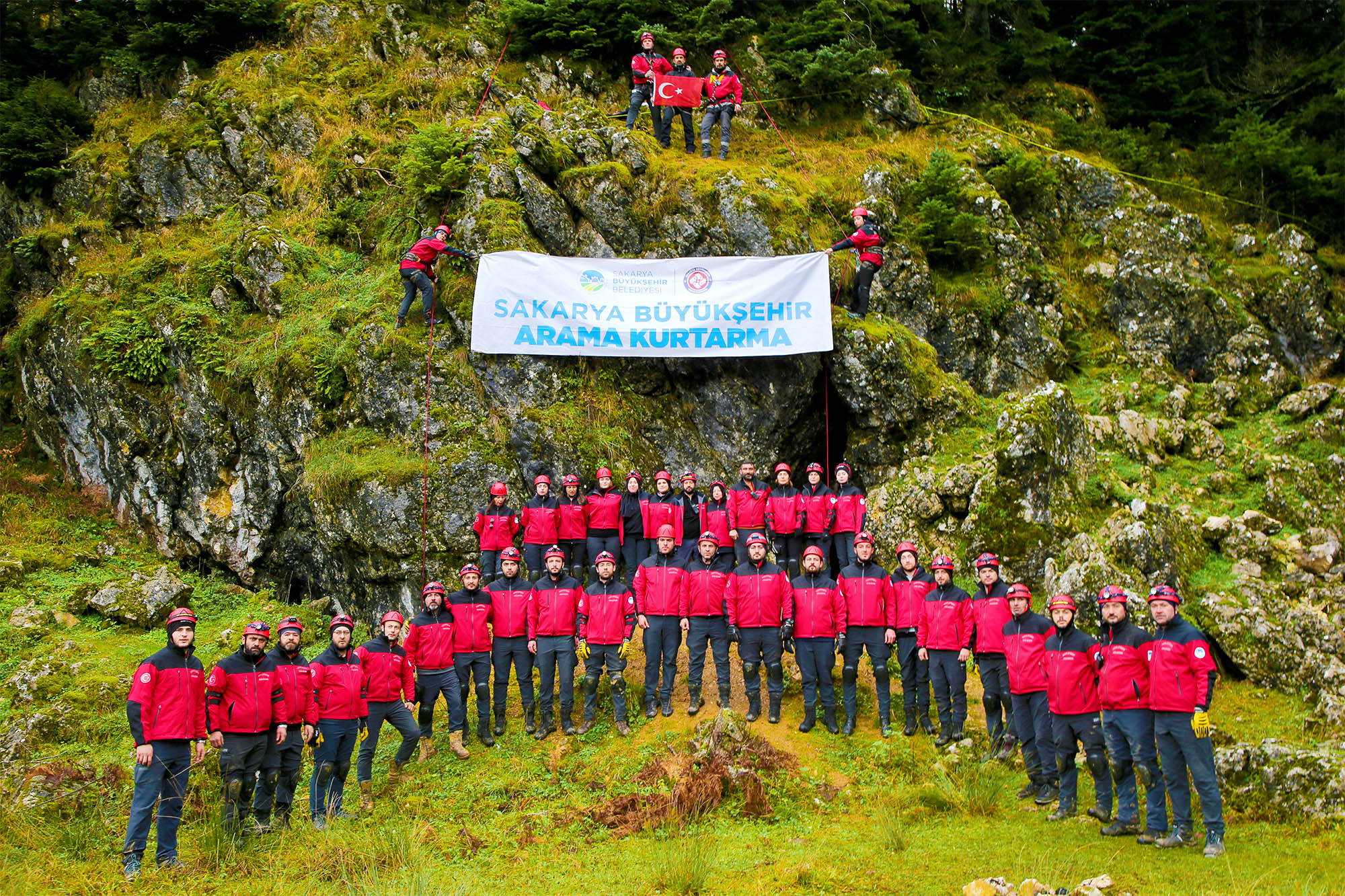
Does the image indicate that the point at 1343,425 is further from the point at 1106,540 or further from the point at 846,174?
the point at 846,174

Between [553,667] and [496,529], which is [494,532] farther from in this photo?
[553,667]

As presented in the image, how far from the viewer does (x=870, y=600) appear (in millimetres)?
9242

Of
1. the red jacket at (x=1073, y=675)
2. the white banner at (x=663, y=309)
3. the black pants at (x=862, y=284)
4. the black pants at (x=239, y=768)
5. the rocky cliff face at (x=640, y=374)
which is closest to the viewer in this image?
the red jacket at (x=1073, y=675)

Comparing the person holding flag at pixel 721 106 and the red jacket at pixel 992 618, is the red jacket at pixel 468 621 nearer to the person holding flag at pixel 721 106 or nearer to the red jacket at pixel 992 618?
the red jacket at pixel 992 618

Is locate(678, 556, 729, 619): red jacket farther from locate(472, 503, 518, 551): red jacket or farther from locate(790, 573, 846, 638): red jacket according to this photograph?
locate(472, 503, 518, 551): red jacket

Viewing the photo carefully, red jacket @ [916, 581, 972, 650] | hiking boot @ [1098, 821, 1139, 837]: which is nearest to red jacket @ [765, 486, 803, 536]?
red jacket @ [916, 581, 972, 650]

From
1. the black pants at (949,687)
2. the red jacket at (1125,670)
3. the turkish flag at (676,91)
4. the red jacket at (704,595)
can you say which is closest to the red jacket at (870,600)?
the black pants at (949,687)

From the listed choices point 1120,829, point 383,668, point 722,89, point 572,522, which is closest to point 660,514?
point 572,522

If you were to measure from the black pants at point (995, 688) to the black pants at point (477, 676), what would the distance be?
546 centimetres

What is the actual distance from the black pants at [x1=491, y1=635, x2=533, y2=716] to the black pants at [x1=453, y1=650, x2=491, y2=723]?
5.0 inches

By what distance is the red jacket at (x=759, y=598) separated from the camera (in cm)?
928

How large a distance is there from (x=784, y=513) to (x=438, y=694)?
5054 millimetres

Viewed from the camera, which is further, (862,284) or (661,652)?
(862,284)

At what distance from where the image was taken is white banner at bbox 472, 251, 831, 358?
1306 centimetres
